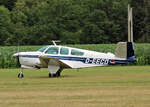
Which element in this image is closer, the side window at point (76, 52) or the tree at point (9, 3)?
the side window at point (76, 52)

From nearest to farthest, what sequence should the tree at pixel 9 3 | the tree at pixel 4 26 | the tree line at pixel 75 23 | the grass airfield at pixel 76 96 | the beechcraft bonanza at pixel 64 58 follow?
the grass airfield at pixel 76 96 < the beechcraft bonanza at pixel 64 58 < the tree at pixel 4 26 < the tree line at pixel 75 23 < the tree at pixel 9 3

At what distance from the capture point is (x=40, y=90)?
1661cm

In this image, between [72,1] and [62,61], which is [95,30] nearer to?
[72,1]

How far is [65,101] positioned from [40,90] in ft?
10.7

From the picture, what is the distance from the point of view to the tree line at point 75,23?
6334cm

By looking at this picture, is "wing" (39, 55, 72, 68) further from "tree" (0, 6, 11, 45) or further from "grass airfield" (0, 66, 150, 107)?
"tree" (0, 6, 11, 45)

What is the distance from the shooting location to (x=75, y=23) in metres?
65.6

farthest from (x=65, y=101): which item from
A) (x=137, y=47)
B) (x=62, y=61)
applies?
(x=137, y=47)

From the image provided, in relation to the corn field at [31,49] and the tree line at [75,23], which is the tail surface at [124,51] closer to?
the corn field at [31,49]

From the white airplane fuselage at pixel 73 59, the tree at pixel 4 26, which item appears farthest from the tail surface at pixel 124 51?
the tree at pixel 4 26

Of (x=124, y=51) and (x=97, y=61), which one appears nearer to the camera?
(x=97, y=61)

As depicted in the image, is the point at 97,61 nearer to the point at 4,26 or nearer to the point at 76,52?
the point at 76,52

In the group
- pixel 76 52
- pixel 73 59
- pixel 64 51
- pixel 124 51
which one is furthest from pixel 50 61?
pixel 124 51

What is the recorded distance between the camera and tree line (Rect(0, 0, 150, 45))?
208 feet
